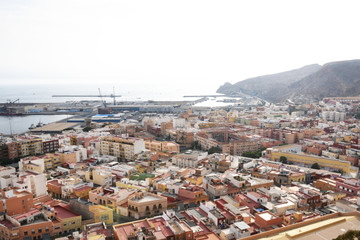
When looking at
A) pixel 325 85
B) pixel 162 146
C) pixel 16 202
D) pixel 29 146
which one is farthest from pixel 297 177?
pixel 325 85

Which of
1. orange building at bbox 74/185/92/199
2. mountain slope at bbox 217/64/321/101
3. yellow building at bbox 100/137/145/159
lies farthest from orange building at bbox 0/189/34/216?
mountain slope at bbox 217/64/321/101

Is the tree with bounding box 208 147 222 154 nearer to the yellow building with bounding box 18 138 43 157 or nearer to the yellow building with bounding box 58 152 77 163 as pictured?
the yellow building with bounding box 58 152 77 163

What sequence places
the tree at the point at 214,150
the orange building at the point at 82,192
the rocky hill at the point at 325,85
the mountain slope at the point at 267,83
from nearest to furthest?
1. the orange building at the point at 82,192
2. the tree at the point at 214,150
3. the rocky hill at the point at 325,85
4. the mountain slope at the point at 267,83

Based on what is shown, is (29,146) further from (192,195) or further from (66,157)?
(192,195)

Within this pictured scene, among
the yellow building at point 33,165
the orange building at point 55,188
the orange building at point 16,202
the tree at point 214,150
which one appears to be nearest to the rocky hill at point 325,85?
the tree at point 214,150

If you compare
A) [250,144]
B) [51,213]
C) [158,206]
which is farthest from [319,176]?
[51,213]

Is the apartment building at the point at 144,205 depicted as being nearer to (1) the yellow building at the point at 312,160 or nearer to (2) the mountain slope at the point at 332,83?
(1) the yellow building at the point at 312,160
